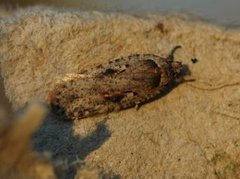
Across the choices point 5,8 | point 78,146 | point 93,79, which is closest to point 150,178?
point 78,146

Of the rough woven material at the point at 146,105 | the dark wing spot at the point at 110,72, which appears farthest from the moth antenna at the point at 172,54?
the dark wing spot at the point at 110,72

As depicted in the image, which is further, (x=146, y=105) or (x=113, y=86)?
(x=146, y=105)

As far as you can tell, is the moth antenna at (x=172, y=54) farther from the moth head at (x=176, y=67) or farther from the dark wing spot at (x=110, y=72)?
the dark wing spot at (x=110, y=72)

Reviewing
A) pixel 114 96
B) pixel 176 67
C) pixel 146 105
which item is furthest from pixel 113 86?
pixel 176 67

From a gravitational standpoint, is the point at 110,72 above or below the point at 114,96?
above

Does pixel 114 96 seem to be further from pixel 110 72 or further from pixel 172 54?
pixel 172 54
